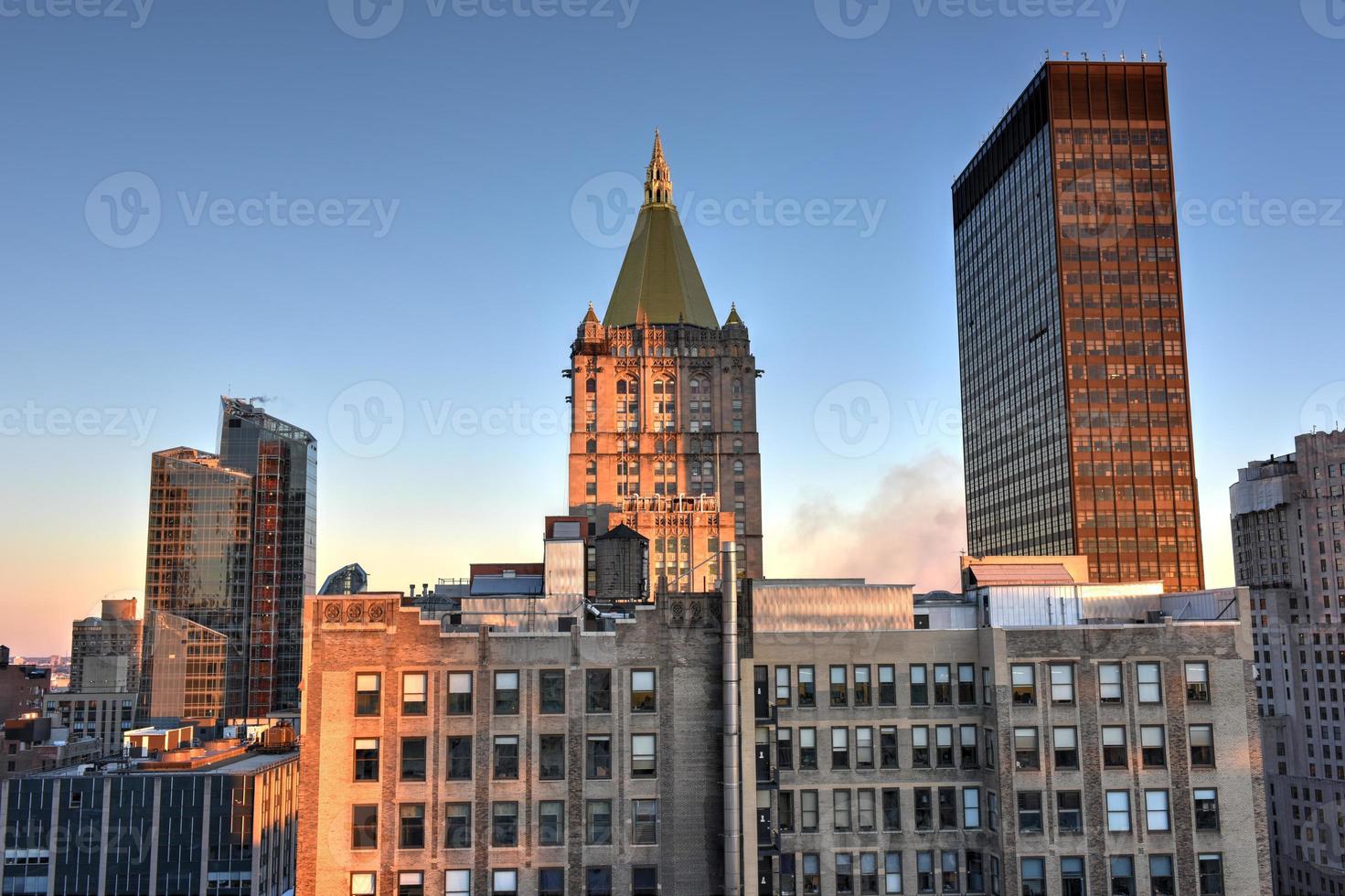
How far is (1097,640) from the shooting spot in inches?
2143

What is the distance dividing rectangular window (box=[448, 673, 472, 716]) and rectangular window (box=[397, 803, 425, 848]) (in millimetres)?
4293

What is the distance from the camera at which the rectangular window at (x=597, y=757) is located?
52.7 m

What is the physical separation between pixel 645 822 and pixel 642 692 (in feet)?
18.8

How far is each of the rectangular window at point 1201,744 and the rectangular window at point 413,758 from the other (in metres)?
35.2

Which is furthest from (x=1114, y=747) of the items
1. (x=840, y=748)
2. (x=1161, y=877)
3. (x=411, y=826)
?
(x=411, y=826)

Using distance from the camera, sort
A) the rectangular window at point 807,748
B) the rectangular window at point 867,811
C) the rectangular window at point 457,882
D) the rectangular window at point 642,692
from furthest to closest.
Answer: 1. the rectangular window at point 807,748
2. the rectangular window at point 867,811
3. the rectangular window at point 642,692
4. the rectangular window at point 457,882

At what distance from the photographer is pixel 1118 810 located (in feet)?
175

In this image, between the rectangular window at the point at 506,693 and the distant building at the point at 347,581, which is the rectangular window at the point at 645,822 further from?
the distant building at the point at 347,581

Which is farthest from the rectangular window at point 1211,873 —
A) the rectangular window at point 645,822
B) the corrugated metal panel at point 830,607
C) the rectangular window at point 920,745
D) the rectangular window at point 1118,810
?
the rectangular window at point 645,822

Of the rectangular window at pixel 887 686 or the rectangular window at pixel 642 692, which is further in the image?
the rectangular window at pixel 887 686

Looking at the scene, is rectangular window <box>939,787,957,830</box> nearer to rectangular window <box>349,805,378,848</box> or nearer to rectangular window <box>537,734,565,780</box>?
rectangular window <box>537,734,565,780</box>

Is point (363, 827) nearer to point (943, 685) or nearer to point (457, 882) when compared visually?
point (457, 882)

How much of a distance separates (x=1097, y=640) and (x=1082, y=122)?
6189 inches

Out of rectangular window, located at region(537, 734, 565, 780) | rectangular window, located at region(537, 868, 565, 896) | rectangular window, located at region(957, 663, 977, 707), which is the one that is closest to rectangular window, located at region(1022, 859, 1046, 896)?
rectangular window, located at region(957, 663, 977, 707)
